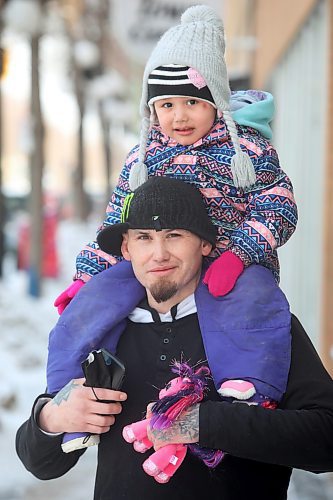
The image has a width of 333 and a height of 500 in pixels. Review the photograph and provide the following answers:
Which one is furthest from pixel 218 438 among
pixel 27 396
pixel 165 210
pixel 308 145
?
pixel 27 396

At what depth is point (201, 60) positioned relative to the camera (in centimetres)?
251

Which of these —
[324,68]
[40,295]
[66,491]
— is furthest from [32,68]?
[66,491]

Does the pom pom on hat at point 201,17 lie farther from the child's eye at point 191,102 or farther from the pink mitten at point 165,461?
the pink mitten at point 165,461

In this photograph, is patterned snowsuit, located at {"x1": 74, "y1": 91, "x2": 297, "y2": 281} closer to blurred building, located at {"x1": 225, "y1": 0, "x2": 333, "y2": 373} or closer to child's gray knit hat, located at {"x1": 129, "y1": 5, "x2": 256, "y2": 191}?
child's gray knit hat, located at {"x1": 129, "y1": 5, "x2": 256, "y2": 191}

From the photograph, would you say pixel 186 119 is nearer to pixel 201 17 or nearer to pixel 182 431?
pixel 201 17

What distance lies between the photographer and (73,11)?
59.5 ft

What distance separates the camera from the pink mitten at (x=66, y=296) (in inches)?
101

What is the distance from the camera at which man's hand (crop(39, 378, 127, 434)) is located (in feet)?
7.34

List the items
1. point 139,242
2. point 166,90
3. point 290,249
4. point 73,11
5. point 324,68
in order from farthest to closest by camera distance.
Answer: point 73,11, point 290,249, point 324,68, point 166,90, point 139,242

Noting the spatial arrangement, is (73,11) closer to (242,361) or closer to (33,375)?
(33,375)

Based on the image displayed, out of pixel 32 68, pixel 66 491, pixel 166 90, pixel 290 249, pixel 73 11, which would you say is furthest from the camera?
pixel 73 11

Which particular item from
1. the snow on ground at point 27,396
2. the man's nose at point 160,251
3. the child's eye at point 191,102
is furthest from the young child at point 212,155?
the snow on ground at point 27,396

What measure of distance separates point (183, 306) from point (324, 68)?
5.03m

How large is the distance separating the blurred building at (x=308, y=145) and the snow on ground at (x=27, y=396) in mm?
1570
